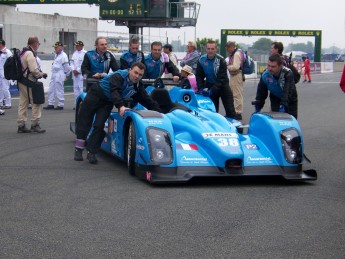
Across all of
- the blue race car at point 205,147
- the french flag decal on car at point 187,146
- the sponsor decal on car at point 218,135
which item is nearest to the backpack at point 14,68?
the blue race car at point 205,147

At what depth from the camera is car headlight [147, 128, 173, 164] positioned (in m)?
7.64

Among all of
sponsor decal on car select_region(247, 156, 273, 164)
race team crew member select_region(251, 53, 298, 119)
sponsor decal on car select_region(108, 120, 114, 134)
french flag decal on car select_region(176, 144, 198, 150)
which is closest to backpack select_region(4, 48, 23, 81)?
sponsor decal on car select_region(108, 120, 114, 134)

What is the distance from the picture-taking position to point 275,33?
64875 mm

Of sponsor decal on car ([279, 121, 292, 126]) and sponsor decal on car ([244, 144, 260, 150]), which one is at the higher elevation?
sponsor decal on car ([279, 121, 292, 126])

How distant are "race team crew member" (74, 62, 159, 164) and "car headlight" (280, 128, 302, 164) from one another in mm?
1846

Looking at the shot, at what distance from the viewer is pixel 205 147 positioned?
7.91 m

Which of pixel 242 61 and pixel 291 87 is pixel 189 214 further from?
pixel 242 61

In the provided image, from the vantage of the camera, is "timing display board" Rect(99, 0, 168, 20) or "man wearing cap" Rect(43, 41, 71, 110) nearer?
"man wearing cap" Rect(43, 41, 71, 110)

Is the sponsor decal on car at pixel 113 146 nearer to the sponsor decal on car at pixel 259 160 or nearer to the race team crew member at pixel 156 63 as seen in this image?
the sponsor decal on car at pixel 259 160

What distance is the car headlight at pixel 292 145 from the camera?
797cm

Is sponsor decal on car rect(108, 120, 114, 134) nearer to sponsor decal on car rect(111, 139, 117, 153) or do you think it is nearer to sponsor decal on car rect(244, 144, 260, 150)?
sponsor decal on car rect(111, 139, 117, 153)

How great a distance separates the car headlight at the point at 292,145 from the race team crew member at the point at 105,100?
1.85 meters

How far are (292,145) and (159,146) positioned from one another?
1.59m

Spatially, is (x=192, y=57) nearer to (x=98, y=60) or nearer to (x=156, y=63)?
(x=156, y=63)
